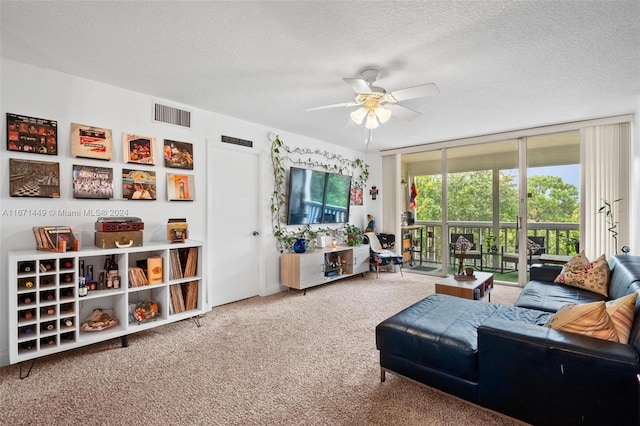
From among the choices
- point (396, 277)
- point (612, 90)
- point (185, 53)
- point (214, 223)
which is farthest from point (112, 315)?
point (612, 90)

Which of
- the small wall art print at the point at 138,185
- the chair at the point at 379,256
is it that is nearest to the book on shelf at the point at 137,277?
the small wall art print at the point at 138,185

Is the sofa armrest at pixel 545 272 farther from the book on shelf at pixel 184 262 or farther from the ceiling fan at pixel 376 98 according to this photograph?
the book on shelf at pixel 184 262

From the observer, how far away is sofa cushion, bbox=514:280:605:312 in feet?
8.33

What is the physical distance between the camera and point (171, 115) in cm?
333

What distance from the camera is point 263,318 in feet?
11.0

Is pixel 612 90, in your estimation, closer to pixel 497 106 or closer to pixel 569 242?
pixel 497 106

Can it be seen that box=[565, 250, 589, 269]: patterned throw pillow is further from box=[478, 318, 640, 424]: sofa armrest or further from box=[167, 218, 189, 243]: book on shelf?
box=[167, 218, 189, 243]: book on shelf

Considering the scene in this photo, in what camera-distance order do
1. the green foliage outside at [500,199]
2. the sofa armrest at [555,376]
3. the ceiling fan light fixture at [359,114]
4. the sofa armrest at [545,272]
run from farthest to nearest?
the green foliage outside at [500,199]
the sofa armrest at [545,272]
the ceiling fan light fixture at [359,114]
the sofa armrest at [555,376]

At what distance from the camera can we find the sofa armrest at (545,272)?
11.0 ft

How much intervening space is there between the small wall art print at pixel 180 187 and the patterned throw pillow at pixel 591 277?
404cm

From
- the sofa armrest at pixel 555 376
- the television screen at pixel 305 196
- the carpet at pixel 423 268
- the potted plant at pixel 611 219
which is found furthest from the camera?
the carpet at pixel 423 268

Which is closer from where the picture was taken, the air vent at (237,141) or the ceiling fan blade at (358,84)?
the ceiling fan blade at (358,84)

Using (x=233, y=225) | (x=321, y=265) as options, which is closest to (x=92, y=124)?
(x=233, y=225)

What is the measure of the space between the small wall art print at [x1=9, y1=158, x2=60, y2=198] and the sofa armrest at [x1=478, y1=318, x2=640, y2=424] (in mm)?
3349
